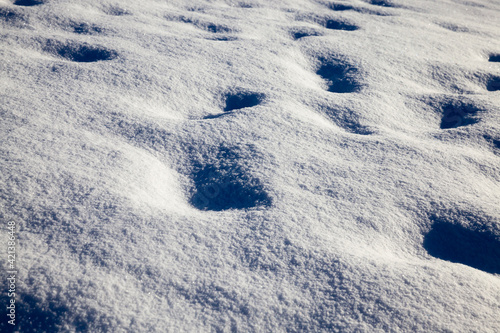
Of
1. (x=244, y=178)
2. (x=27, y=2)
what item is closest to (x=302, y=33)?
(x=244, y=178)

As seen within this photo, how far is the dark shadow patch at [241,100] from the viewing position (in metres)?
1.68

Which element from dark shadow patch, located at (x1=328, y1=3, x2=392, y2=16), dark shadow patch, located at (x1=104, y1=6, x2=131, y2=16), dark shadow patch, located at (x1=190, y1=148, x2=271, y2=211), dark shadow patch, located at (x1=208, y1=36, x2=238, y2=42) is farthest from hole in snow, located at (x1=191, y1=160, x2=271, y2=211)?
dark shadow patch, located at (x1=328, y1=3, x2=392, y2=16)

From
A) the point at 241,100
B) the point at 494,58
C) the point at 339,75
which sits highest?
the point at 494,58

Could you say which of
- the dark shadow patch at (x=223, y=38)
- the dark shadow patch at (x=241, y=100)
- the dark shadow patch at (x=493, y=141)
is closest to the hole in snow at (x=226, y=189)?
the dark shadow patch at (x=241, y=100)

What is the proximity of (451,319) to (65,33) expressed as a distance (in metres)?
2.23

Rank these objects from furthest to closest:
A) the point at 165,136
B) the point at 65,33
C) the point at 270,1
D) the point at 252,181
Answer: the point at 270,1 → the point at 65,33 → the point at 165,136 → the point at 252,181

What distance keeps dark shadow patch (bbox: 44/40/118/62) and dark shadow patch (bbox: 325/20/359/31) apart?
1486 mm

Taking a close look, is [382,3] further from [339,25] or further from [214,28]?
[214,28]

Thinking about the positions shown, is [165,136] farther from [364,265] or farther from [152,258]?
[364,265]

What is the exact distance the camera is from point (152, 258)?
987mm

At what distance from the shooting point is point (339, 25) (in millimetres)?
2561

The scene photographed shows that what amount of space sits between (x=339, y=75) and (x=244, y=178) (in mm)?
985

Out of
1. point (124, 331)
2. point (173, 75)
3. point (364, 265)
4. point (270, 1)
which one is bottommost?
point (124, 331)

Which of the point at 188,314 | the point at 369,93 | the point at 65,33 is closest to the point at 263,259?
the point at 188,314
